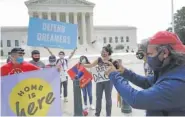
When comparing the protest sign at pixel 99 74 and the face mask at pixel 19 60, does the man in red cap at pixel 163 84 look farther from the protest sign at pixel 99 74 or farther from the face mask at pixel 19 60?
the protest sign at pixel 99 74

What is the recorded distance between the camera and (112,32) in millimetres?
90062

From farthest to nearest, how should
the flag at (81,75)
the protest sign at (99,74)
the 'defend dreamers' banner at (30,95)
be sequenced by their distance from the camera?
1. the flag at (81,75)
2. the protest sign at (99,74)
3. the 'defend dreamers' banner at (30,95)

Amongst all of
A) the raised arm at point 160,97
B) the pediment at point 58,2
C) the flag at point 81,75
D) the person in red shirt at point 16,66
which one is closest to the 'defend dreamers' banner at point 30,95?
the raised arm at point 160,97

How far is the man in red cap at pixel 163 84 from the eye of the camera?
2.12 m

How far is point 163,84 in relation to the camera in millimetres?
2145

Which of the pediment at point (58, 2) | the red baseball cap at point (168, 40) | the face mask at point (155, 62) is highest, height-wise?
the pediment at point (58, 2)

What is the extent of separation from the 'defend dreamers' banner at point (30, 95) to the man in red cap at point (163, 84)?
1.07m

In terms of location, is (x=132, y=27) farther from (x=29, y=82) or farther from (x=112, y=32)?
(x=29, y=82)

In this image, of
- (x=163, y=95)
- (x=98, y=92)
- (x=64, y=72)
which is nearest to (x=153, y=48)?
(x=163, y=95)

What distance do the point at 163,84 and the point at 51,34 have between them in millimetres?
2778

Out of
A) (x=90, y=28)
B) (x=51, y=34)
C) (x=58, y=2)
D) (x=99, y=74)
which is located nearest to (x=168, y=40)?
(x=51, y=34)

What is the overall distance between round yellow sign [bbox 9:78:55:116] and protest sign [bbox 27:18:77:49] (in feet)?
4.73

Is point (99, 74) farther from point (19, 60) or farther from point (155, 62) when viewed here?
point (155, 62)

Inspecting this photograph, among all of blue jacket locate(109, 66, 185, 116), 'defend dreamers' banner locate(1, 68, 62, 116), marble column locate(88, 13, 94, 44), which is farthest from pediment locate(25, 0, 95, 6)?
blue jacket locate(109, 66, 185, 116)
